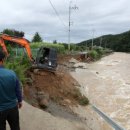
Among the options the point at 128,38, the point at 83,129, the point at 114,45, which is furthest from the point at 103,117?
the point at 114,45

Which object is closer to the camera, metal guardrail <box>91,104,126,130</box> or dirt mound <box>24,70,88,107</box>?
metal guardrail <box>91,104,126,130</box>

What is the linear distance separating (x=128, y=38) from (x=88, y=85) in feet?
368

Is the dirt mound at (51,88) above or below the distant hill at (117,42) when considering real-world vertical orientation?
above

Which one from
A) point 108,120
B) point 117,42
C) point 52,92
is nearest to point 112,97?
point 52,92

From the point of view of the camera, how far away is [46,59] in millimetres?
21250

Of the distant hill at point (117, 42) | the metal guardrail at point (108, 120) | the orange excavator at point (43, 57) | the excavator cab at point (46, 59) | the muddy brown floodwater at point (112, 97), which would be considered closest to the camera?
the metal guardrail at point (108, 120)

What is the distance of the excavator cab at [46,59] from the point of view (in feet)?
69.2

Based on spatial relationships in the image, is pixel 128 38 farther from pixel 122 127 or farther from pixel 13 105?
pixel 13 105

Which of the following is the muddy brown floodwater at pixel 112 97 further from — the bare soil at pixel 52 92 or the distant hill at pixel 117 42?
the distant hill at pixel 117 42

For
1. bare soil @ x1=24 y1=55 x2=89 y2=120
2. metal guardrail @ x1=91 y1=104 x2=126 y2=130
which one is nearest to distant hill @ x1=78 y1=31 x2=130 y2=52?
bare soil @ x1=24 y1=55 x2=89 y2=120

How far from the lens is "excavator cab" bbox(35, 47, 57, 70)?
21.1 m

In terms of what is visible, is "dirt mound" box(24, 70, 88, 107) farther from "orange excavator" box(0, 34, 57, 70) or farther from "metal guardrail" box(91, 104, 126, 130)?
"metal guardrail" box(91, 104, 126, 130)

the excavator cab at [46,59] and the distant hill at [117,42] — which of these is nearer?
the excavator cab at [46,59]

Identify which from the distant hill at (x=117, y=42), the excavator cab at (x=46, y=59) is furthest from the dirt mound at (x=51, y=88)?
the distant hill at (x=117, y=42)
